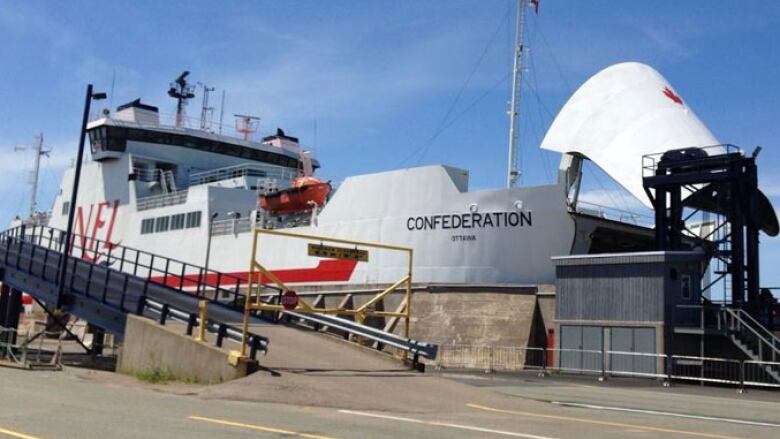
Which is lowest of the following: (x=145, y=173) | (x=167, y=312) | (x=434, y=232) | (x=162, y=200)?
(x=167, y=312)

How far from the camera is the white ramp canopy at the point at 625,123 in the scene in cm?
3002

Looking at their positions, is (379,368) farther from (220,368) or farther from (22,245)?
(22,245)

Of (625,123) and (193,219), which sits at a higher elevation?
(625,123)

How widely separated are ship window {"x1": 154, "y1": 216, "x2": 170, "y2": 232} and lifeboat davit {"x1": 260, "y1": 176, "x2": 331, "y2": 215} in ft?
26.0

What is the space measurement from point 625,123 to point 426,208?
8.87 m

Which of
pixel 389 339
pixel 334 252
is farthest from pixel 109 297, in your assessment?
pixel 389 339

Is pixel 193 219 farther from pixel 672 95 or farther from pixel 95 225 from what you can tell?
pixel 672 95

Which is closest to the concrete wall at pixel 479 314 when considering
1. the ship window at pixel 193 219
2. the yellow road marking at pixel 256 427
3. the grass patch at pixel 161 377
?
the grass patch at pixel 161 377

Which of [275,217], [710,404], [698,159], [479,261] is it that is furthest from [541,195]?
[275,217]

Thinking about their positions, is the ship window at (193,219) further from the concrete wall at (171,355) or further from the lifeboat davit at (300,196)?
the concrete wall at (171,355)

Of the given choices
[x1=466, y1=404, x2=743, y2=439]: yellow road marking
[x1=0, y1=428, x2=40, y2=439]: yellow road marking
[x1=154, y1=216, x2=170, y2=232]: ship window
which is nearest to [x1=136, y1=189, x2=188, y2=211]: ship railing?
[x1=154, y1=216, x2=170, y2=232]: ship window

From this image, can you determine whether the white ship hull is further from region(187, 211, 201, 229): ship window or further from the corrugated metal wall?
region(187, 211, 201, 229): ship window

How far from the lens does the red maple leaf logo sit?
109 feet

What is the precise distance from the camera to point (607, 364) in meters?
24.6
